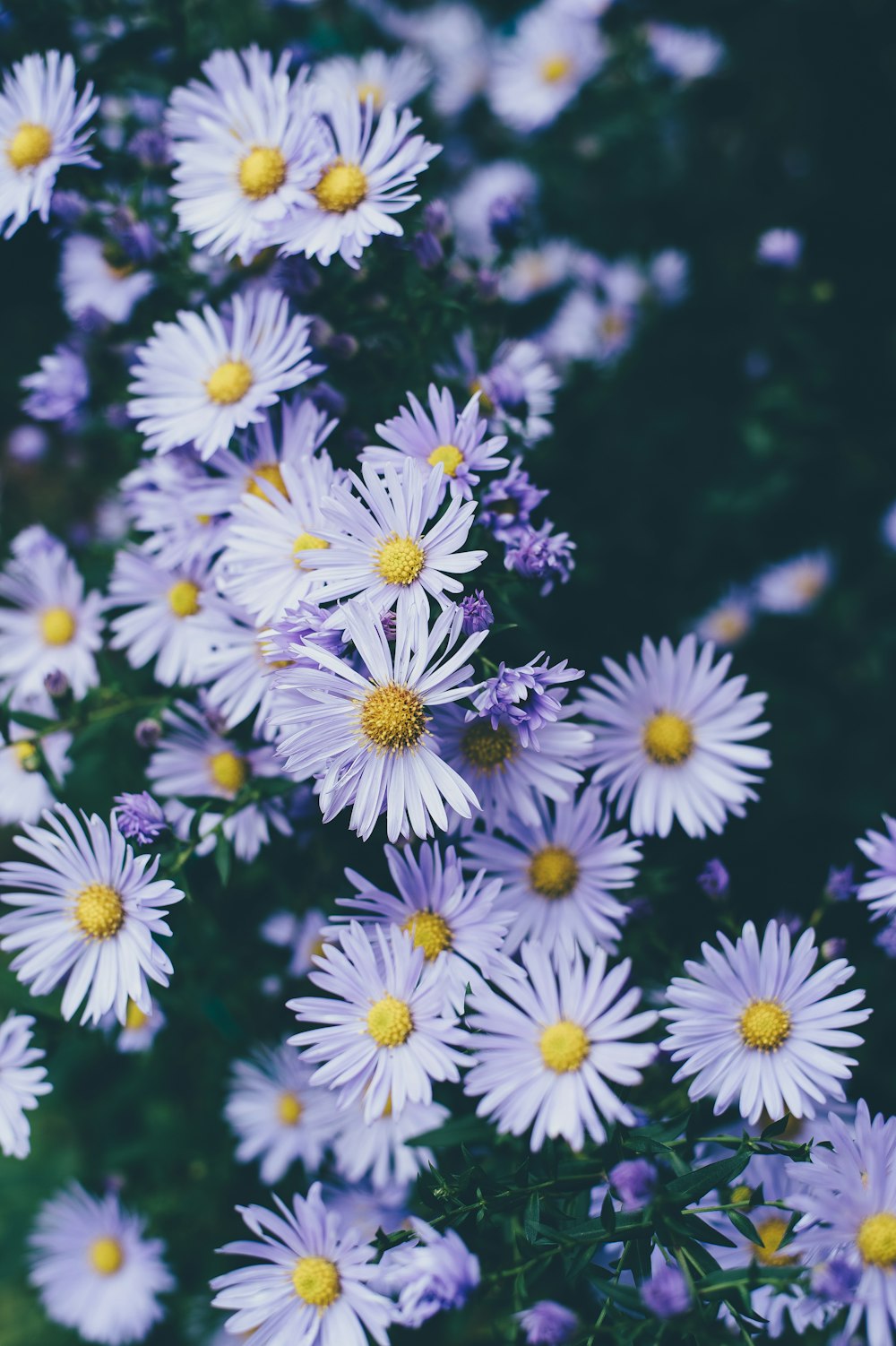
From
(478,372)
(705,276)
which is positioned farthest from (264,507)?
(705,276)

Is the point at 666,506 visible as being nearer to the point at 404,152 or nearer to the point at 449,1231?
the point at 404,152

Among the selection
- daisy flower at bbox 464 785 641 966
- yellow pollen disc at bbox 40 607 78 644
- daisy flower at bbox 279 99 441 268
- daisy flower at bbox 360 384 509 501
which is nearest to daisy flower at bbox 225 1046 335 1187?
daisy flower at bbox 464 785 641 966

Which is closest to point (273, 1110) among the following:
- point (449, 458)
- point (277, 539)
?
point (277, 539)

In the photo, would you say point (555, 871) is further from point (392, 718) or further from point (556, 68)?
point (556, 68)

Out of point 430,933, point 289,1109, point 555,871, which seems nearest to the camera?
point 430,933

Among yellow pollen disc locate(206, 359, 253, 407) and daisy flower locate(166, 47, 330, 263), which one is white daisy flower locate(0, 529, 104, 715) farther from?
daisy flower locate(166, 47, 330, 263)
